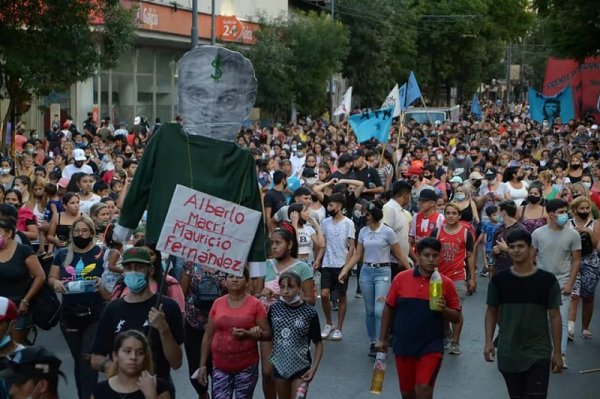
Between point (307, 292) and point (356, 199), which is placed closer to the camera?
point (307, 292)

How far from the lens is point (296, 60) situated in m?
44.2

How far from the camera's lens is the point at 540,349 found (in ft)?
28.0

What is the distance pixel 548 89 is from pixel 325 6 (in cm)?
2762

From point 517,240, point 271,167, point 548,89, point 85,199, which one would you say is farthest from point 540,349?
point 548,89

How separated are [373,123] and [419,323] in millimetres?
16255

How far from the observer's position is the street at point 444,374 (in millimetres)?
10789

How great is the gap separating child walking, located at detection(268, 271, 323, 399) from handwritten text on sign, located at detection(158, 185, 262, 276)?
97 centimetres

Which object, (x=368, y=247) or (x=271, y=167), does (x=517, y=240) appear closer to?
(x=368, y=247)

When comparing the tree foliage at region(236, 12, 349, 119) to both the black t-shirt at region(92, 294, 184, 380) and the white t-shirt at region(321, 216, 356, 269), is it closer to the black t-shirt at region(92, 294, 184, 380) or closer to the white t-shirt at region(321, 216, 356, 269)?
the white t-shirt at region(321, 216, 356, 269)

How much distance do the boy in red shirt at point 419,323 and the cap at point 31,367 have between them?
11.7 ft

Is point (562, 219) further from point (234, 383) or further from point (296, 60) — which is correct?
point (296, 60)

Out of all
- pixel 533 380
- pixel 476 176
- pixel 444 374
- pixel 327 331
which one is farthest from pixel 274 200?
pixel 533 380

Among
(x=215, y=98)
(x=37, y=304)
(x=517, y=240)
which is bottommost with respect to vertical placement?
(x=37, y=304)

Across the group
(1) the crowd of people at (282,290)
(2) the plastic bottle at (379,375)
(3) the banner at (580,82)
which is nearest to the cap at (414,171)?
(1) the crowd of people at (282,290)
